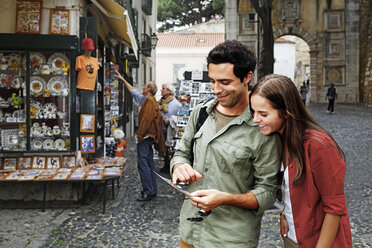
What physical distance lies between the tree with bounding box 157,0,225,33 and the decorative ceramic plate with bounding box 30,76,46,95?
3583 centimetres

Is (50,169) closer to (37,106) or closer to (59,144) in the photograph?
(59,144)

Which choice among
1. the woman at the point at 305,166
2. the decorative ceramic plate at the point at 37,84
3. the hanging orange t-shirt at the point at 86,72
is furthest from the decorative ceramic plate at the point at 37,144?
the woman at the point at 305,166

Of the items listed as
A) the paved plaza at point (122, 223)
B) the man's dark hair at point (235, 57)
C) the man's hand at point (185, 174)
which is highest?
the man's dark hair at point (235, 57)

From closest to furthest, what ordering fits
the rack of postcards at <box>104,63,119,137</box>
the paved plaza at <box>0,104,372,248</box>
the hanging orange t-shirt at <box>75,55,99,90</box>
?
the paved plaza at <box>0,104,372,248</box> < the hanging orange t-shirt at <box>75,55,99,90</box> < the rack of postcards at <box>104,63,119,137</box>

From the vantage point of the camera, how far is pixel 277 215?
5777 mm

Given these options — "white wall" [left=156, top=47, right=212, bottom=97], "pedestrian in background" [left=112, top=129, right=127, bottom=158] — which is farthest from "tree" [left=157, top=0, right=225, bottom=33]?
"pedestrian in background" [left=112, top=129, right=127, bottom=158]

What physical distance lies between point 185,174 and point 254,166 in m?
0.34

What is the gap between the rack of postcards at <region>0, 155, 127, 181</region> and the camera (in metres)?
5.73

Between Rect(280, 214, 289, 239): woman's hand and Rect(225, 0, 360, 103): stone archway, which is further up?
Rect(225, 0, 360, 103): stone archway

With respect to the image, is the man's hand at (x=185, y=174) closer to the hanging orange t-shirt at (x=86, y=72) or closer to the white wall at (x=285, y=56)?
the hanging orange t-shirt at (x=86, y=72)

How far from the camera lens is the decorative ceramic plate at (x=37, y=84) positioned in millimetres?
6141

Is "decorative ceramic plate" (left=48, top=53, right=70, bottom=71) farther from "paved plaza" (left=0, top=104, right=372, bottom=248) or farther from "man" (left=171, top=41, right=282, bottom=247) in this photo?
"man" (left=171, top=41, right=282, bottom=247)

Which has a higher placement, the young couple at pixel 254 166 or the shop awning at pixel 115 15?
the shop awning at pixel 115 15

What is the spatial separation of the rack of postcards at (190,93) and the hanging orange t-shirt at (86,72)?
7.87 ft
